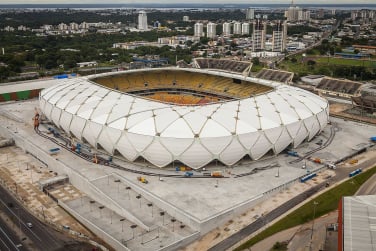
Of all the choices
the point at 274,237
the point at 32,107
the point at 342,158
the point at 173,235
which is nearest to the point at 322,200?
the point at 274,237

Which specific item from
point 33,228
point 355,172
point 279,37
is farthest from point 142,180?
point 279,37

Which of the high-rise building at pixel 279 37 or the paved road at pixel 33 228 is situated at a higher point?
the high-rise building at pixel 279 37

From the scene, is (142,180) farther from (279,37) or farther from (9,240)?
(279,37)

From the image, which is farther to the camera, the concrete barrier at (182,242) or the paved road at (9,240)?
the paved road at (9,240)

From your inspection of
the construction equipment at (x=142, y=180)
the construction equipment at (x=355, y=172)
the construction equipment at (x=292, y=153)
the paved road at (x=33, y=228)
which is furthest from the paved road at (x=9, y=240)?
the construction equipment at (x=355, y=172)

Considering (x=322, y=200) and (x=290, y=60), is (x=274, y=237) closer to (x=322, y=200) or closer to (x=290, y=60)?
(x=322, y=200)

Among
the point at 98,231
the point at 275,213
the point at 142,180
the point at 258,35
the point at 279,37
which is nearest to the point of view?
the point at 98,231

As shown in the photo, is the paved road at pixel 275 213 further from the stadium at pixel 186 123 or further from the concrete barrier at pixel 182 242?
the stadium at pixel 186 123
